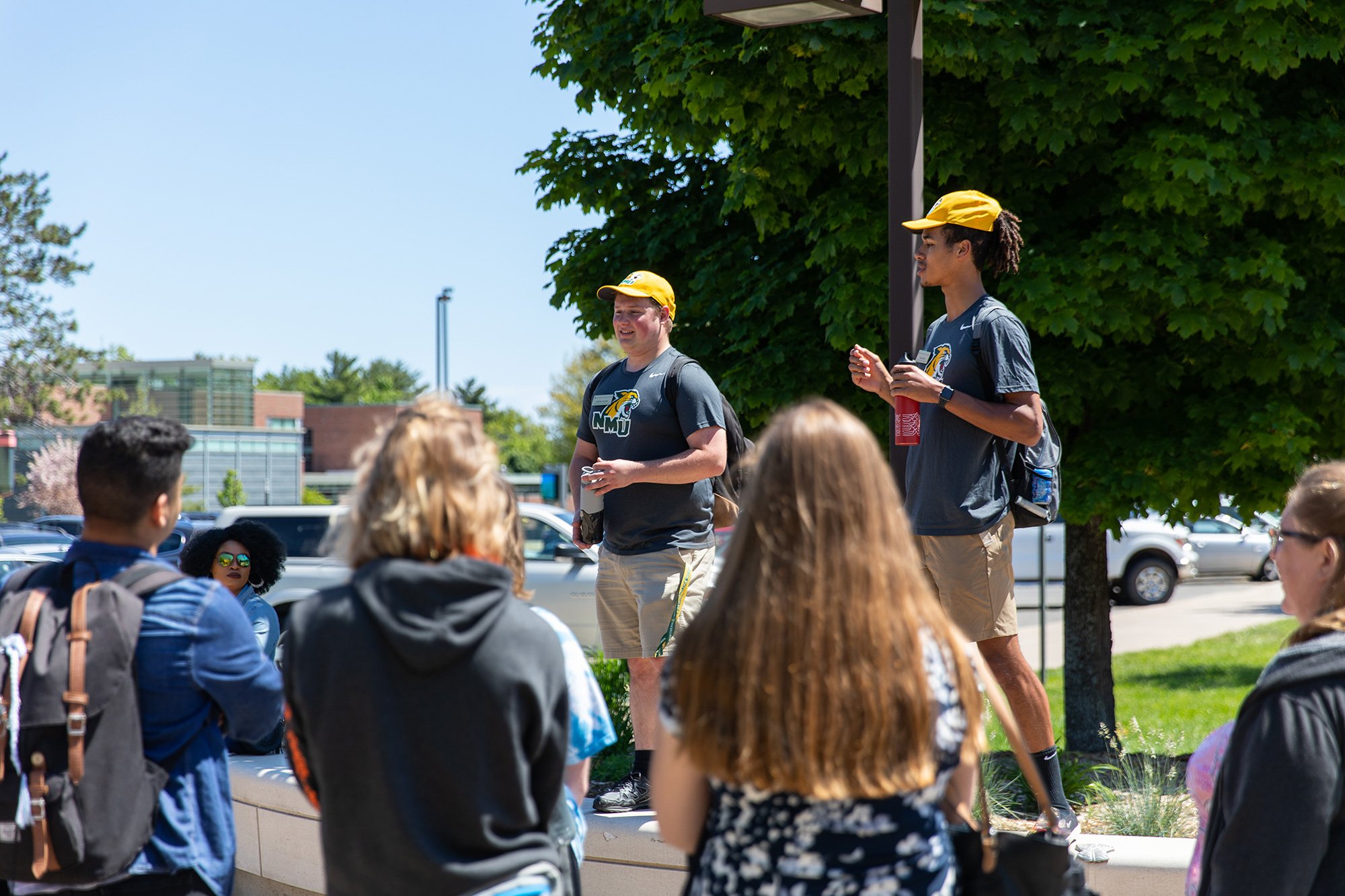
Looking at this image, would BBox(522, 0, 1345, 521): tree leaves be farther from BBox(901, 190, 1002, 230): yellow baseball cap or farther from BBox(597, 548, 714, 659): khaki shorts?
BBox(597, 548, 714, 659): khaki shorts

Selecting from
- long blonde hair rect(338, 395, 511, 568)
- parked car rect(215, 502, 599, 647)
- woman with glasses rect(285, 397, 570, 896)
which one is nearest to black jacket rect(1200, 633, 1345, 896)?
woman with glasses rect(285, 397, 570, 896)

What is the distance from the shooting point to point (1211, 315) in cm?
615

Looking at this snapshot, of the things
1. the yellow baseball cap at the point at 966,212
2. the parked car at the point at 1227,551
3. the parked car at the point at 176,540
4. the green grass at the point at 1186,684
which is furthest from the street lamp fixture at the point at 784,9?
the parked car at the point at 1227,551

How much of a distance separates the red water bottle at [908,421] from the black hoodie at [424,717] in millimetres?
2305

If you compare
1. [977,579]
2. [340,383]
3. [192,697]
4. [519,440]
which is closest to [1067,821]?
Answer: [977,579]

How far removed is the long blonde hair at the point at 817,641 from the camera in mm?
1942

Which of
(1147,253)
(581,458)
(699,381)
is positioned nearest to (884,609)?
(699,381)

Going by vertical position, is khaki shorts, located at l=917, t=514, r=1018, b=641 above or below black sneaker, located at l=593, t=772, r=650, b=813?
above

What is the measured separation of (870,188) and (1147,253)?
1.56 metres

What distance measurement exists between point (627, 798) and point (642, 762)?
143mm

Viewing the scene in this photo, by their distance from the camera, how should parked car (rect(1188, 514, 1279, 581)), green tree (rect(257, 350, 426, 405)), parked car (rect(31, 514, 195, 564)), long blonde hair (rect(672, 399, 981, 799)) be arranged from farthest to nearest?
green tree (rect(257, 350, 426, 405)) → parked car (rect(1188, 514, 1279, 581)) → parked car (rect(31, 514, 195, 564)) → long blonde hair (rect(672, 399, 981, 799))

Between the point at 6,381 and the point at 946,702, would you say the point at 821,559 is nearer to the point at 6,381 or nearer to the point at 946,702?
the point at 946,702

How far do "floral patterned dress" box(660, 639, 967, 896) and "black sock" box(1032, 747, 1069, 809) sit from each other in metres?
2.21

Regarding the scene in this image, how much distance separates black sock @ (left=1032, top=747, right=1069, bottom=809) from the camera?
4.14 metres
